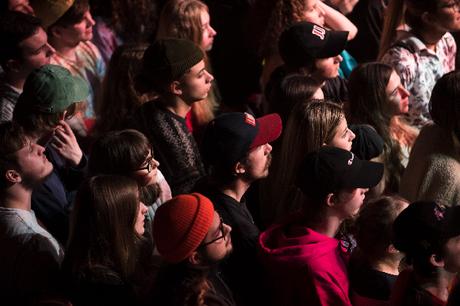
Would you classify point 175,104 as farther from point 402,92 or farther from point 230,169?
point 402,92

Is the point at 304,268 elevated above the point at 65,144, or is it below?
above

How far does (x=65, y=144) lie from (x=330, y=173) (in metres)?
1.41

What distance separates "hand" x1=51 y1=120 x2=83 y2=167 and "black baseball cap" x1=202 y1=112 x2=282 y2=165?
71cm

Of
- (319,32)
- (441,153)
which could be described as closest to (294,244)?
(441,153)

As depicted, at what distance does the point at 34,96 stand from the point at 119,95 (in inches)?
33.8

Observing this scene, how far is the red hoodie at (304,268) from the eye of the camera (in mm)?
3620

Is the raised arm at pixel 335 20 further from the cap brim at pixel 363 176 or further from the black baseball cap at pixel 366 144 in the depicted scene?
the cap brim at pixel 363 176

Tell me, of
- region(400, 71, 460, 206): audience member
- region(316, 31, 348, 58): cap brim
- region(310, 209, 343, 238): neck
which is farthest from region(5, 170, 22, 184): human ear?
region(316, 31, 348, 58): cap brim

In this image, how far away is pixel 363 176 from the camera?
391 cm

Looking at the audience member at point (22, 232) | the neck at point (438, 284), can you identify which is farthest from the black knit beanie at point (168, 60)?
the neck at point (438, 284)

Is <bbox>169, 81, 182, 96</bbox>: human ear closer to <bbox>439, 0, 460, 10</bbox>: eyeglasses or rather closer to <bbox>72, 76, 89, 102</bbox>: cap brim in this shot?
<bbox>72, 76, 89, 102</bbox>: cap brim

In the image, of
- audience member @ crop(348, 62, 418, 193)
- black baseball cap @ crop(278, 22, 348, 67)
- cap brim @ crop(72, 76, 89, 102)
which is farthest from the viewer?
black baseball cap @ crop(278, 22, 348, 67)

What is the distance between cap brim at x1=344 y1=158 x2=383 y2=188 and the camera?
12.7 feet

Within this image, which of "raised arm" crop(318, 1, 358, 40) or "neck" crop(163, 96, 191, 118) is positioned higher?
"neck" crop(163, 96, 191, 118)
